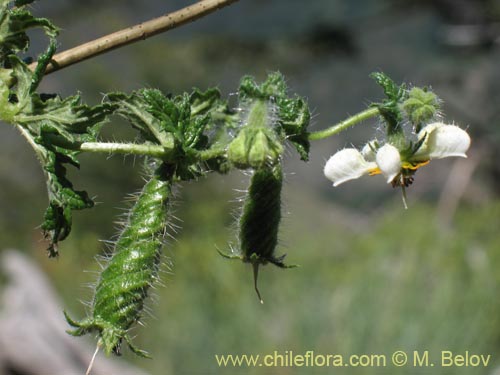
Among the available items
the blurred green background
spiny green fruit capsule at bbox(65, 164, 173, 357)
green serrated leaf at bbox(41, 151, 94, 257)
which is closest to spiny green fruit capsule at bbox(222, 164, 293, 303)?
spiny green fruit capsule at bbox(65, 164, 173, 357)

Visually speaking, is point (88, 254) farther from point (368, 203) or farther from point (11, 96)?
point (11, 96)

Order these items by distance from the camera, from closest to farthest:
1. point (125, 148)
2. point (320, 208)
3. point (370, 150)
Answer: point (125, 148) < point (370, 150) < point (320, 208)

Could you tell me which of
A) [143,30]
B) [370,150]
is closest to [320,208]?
[370,150]

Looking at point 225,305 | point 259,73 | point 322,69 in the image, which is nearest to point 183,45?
point 259,73

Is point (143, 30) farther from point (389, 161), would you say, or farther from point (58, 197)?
point (389, 161)

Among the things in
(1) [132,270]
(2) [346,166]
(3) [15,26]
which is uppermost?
→ (3) [15,26]

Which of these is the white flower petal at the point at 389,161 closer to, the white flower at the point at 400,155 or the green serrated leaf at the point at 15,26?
the white flower at the point at 400,155

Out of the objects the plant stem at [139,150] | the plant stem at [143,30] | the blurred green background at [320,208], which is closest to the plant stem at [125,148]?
the plant stem at [139,150]
